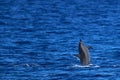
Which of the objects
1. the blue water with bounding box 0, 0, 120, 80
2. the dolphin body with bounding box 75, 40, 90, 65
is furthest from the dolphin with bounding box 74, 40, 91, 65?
the blue water with bounding box 0, 0, 120, 80

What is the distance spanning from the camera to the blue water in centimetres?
3994

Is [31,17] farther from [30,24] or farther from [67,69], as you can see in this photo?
[67,69]

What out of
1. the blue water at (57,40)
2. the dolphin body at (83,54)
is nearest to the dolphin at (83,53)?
the dolphin body at (83,54)

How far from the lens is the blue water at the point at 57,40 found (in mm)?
39938

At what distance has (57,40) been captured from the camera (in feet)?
174

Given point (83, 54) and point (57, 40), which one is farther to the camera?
point (57, 40)

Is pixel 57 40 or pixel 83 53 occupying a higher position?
pixel 57 40

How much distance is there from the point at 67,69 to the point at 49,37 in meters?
13.9

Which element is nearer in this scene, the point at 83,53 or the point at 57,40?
the point at 83,53

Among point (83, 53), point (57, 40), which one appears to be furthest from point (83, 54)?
point (57, 40)

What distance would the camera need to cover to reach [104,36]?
5572cm

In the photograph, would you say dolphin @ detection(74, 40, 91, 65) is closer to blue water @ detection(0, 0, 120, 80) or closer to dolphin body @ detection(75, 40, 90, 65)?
dolphin body @ detection(75, 40, 90, 65)

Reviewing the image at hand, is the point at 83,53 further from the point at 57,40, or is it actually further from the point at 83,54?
the point at 57,40

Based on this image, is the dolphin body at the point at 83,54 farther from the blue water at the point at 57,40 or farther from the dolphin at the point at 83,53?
the blue water at the point at 57,40
